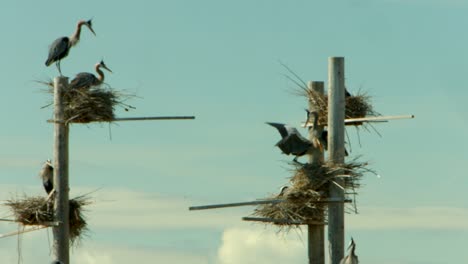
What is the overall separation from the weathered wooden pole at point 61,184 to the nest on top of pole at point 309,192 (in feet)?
8.89

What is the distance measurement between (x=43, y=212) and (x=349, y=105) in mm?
4410

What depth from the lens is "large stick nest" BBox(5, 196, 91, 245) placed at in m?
16.1

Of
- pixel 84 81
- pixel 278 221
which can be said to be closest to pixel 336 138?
pixel 278 221

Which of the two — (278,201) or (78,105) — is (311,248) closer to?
(278,201)

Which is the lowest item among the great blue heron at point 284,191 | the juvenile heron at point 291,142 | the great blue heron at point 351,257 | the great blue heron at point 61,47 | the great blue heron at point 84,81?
the great blue heron at point 351,257

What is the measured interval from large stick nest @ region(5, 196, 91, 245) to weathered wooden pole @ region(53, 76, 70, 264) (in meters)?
0.14

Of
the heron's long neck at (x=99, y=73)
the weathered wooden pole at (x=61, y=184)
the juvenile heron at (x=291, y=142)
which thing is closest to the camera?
the juvenile heron at (x=291, y=142)

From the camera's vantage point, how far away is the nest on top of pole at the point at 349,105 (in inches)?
628

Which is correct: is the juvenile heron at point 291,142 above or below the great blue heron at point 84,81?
below

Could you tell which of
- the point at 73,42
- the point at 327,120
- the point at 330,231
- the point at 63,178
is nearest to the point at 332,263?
the point at 330,231

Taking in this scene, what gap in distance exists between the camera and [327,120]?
52.2 ft

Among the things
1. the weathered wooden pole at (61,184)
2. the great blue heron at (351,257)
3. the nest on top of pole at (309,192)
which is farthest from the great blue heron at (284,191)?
the weathered wooden pole at (61,184)

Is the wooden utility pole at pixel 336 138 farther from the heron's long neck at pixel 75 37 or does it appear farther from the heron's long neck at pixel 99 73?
the heron's long neck at pixel 75 37

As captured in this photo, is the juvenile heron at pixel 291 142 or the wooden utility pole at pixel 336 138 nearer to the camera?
the wooden utility pole at pixel 336 138
